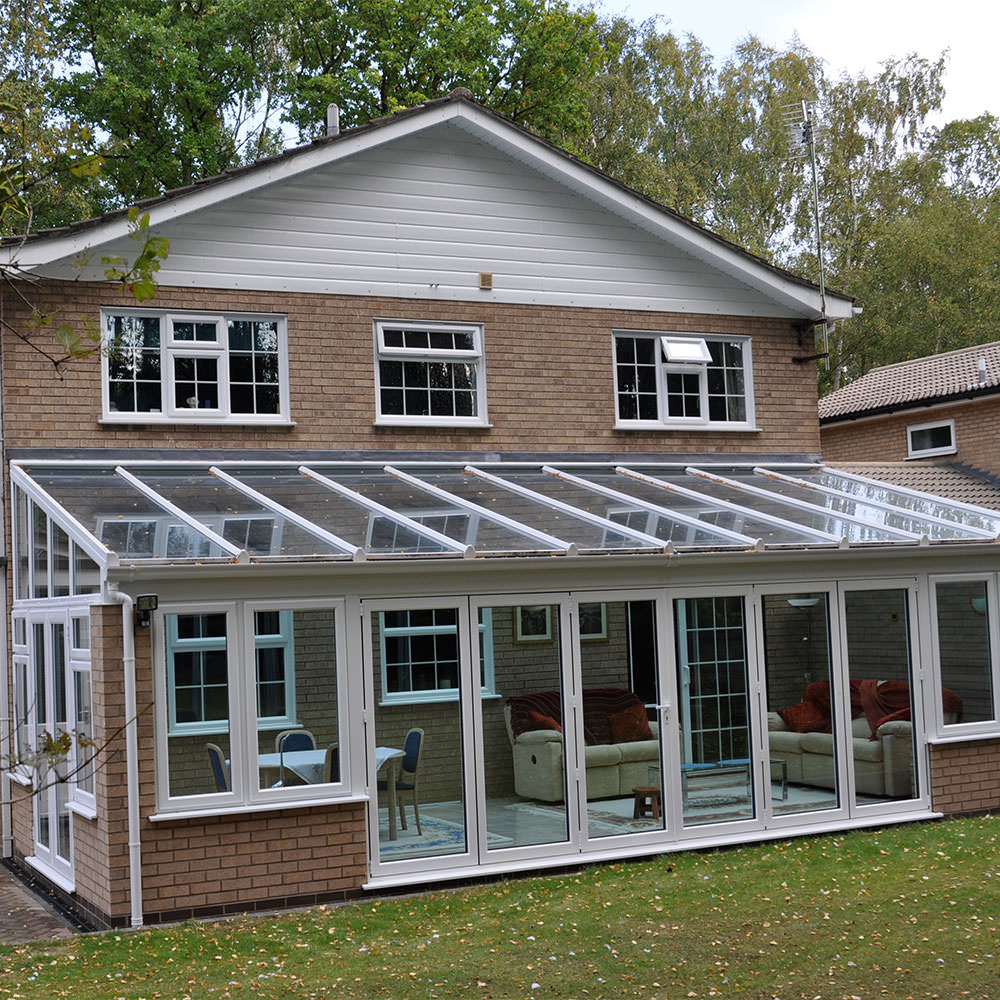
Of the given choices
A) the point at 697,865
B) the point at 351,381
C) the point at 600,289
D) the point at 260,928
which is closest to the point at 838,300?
the point at 600,289

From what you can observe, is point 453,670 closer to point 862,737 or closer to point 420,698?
point 420,698

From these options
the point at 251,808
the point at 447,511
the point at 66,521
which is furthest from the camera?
the point at 447,511

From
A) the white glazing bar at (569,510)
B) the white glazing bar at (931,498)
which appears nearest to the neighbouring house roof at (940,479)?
the white glazing bar at (931,498)

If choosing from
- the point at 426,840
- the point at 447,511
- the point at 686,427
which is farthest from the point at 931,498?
the point at 426,840

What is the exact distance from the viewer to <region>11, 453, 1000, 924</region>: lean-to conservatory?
31.1ft

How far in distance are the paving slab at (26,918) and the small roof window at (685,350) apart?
8658 mm

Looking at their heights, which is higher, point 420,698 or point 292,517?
point 292,517

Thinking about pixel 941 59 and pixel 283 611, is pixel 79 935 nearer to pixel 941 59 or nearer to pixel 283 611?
pixel 283 611

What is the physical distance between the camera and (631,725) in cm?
1122

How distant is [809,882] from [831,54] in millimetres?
34167

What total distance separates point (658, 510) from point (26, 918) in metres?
6.46

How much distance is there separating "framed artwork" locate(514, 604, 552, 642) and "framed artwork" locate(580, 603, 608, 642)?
0.32 metres

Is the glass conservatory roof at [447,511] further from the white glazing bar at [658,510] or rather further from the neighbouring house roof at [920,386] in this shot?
Answer: the neighbouring house roof at [920,386]

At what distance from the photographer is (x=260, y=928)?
902cm
